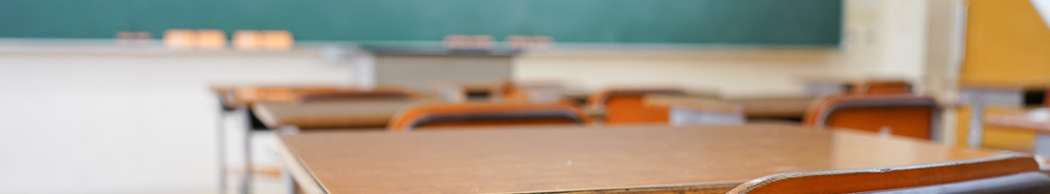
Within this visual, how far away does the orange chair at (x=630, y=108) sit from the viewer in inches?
128

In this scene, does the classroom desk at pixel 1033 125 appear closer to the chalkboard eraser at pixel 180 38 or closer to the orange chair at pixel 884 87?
the orange chair at pixel 884 87

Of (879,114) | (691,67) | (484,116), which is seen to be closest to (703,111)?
(879,114)

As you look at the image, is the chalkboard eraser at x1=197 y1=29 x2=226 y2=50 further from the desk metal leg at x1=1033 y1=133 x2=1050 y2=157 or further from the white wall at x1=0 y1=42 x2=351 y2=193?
the desk metal leg at x1=1033 y1=133 x2=1050 y2=157

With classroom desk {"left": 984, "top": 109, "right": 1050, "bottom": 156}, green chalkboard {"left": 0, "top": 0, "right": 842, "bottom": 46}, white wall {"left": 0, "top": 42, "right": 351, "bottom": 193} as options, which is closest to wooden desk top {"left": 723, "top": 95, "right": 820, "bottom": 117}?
classroom desk {"left": 984, "top": 109, "right": 1050, "bottom": 156}

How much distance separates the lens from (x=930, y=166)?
0.60 meters

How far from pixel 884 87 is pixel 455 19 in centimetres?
281

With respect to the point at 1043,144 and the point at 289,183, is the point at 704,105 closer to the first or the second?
the point at 1043,144

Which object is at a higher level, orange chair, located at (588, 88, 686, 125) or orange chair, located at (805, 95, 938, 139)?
orange chair, located at (588, 88, 686, 125)

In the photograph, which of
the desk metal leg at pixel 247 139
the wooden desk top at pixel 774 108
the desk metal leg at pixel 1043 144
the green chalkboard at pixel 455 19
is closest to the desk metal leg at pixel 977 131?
the wooden desk top at pixel 774 108

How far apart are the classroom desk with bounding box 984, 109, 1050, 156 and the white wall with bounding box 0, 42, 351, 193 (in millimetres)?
4423

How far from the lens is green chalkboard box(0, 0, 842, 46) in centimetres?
514

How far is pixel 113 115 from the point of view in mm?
5324

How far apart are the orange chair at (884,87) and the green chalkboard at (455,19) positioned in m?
2.37

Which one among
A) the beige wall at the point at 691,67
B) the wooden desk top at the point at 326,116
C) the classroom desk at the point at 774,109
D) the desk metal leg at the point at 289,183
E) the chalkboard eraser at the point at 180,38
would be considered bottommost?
the desk metal leg at the point at 289,183
